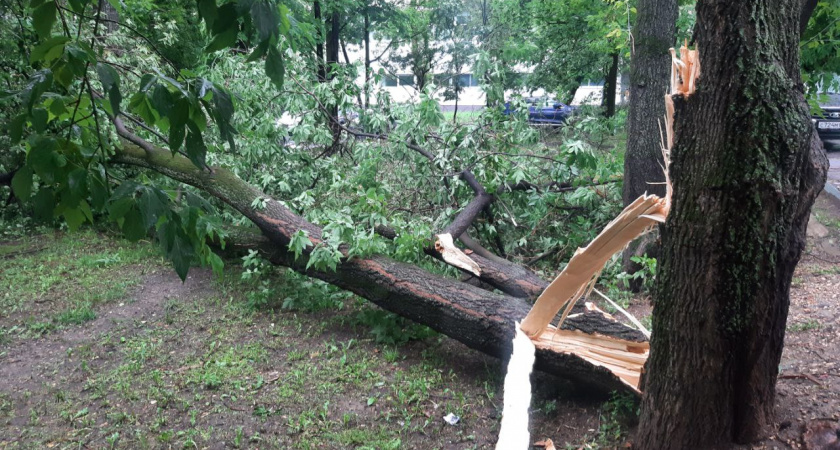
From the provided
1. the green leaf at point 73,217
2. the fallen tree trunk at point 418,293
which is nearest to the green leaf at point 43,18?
the green leaf at point 73,217

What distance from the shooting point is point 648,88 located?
521 cm

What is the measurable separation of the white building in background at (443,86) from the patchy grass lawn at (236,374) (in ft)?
8.28

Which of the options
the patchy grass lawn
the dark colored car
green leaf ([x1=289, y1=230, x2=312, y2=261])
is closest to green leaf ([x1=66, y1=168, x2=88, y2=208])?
the patchy grass lawn

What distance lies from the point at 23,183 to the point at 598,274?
2.56 metres

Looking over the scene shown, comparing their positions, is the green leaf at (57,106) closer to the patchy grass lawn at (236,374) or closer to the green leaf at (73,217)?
the green leaf at (73,217)

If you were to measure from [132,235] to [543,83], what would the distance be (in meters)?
13.8

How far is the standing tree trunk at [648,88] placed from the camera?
512cm

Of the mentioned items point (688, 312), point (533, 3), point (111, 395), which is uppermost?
point (533, 3)

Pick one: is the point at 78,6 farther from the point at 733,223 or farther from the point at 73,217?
the point at 733,223

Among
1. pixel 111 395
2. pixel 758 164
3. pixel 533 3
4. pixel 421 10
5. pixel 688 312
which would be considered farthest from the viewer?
pixel 421 10

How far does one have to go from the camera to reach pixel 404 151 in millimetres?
6328

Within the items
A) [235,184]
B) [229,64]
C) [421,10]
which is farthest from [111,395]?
[421,10]

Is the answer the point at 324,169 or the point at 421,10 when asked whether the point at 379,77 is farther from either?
the point at 421,10

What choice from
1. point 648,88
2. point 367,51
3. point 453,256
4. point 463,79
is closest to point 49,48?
point 453,256
